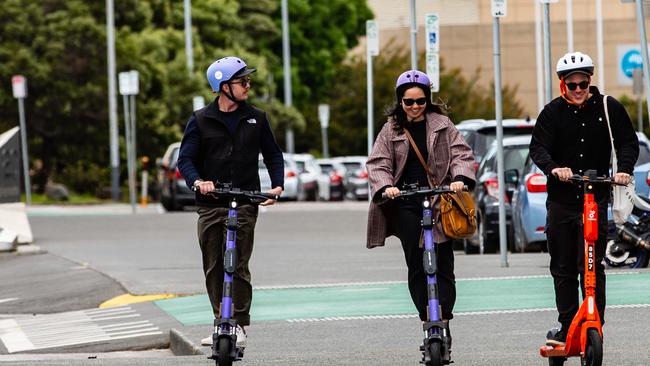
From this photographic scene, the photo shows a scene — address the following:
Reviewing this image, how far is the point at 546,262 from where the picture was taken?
1884cm

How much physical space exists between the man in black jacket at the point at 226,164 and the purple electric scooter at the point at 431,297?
3.83 feet

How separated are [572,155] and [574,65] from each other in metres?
0.52

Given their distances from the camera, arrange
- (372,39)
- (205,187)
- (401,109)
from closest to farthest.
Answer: (401,109) → (205,187) → (372,39)

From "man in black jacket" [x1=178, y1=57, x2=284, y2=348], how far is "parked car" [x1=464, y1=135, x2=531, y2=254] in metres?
11.1

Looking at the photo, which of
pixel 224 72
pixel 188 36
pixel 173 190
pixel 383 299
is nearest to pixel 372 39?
pixel 173 190

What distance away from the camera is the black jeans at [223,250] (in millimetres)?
10383

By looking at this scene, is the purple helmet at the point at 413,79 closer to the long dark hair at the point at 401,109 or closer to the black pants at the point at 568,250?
the long dark hair at the point at 401,109

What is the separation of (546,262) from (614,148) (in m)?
9.40

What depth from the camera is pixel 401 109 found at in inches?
387

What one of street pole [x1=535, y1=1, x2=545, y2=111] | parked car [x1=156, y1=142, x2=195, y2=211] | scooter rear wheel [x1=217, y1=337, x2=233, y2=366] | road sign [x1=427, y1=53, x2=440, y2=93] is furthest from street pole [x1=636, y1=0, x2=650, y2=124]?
street pole [x1=535, y1=1, x2=545, y2=111]

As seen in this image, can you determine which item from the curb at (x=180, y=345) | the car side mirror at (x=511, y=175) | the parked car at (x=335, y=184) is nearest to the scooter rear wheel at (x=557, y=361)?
the curb at (x=180, y=345)

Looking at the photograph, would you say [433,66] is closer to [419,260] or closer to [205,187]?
[205,187]

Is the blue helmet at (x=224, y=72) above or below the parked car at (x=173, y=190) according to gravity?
above

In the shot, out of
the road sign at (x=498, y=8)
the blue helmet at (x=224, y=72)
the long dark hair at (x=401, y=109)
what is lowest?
the long dark hair at (x=401, y=109)
